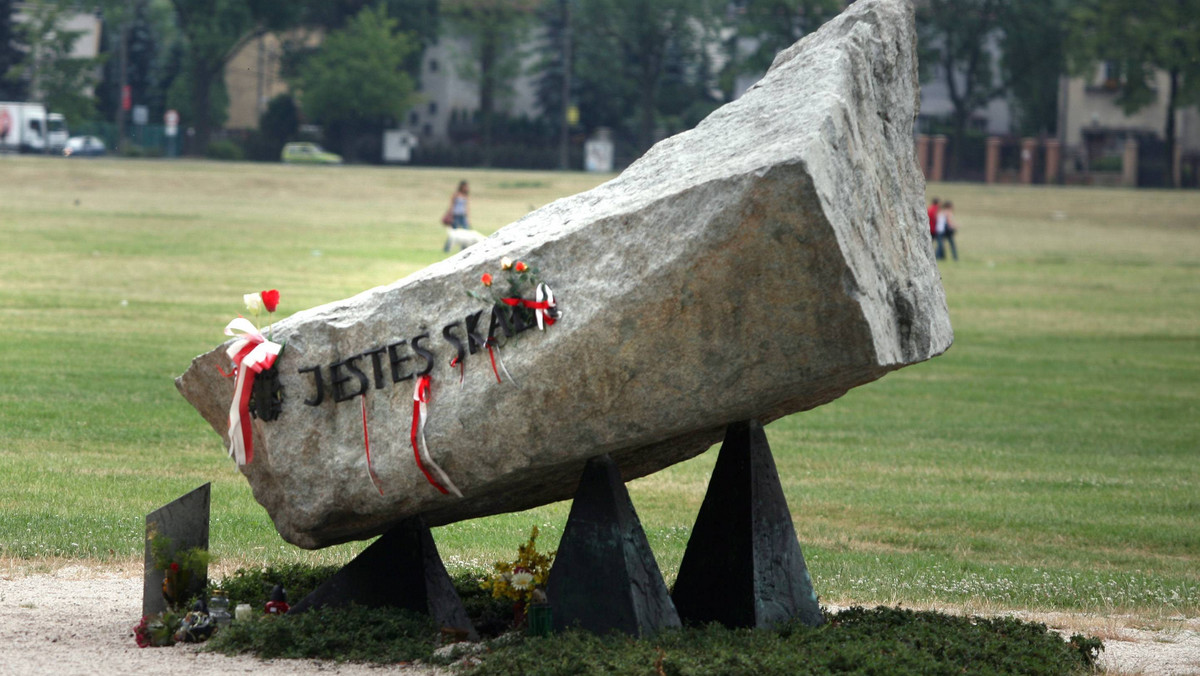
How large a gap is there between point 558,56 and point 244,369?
84006mm

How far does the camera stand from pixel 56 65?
74.1 metres

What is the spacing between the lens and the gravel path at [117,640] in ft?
23.2

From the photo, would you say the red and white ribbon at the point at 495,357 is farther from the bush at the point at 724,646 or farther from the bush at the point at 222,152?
the bush at the point at 222,152

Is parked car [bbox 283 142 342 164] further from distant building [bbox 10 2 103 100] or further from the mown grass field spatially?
the mown grass field

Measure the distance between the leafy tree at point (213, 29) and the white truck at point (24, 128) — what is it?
8.79 metres

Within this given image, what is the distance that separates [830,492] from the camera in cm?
1317

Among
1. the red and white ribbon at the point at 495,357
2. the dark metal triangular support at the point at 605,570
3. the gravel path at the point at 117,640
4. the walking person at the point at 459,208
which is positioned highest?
the walking person at the point at 459,208

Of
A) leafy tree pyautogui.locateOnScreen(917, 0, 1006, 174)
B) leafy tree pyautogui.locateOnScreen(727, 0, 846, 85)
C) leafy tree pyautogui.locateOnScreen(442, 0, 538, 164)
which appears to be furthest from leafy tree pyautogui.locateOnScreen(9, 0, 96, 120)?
leafy tree pyautogui.locateOnScreen(917, 0, 1006, 174)

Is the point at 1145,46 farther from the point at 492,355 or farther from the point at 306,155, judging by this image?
the point at 492,355

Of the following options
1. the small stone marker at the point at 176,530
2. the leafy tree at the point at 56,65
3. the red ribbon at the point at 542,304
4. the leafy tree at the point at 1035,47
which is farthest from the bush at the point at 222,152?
the red ribbon at the point at 542,304

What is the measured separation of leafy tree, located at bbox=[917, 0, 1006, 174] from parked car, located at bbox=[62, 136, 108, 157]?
44669 millimetres

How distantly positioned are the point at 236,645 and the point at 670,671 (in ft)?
7.54

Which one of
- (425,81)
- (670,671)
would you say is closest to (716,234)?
(670,671)

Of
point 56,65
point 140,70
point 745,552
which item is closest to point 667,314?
point 745,552
